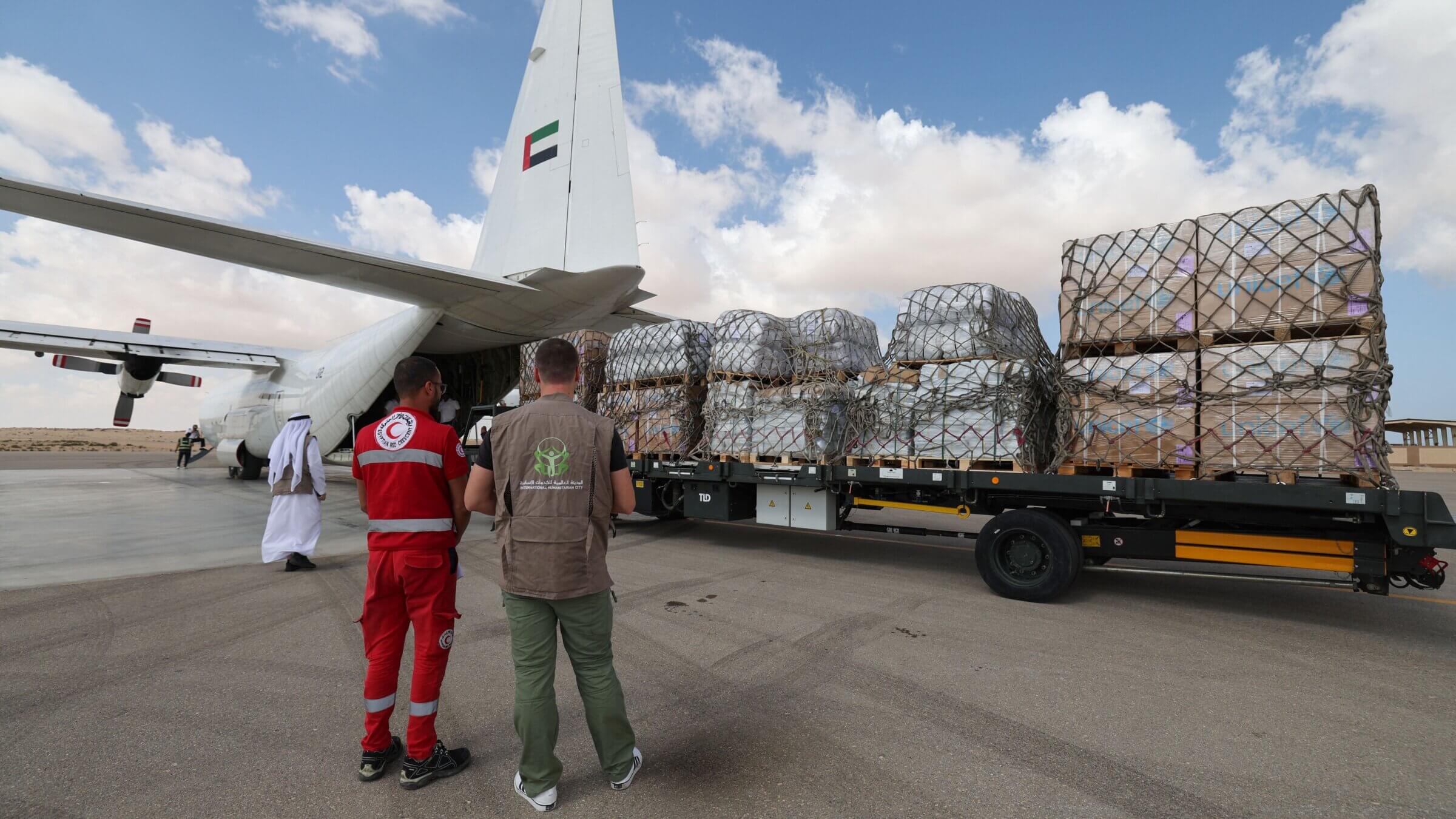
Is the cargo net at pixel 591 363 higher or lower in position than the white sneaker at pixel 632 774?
higher

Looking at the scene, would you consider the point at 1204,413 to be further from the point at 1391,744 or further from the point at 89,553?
the point at 89,553

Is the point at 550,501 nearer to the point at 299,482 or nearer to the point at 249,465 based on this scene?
the point at 299,482

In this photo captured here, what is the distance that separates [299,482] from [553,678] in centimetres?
634

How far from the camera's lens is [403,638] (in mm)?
2914

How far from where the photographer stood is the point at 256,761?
3066mm

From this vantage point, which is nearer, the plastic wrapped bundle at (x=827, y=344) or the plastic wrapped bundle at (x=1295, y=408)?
the plastic wrapped bundle at (x=1295, y=408)

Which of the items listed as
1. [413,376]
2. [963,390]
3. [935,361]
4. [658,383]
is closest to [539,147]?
[658,383]

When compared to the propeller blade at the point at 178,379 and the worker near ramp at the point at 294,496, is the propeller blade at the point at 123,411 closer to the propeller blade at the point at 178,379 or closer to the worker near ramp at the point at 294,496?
the propeller blade at the point at 178,379

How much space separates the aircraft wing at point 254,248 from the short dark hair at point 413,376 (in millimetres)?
7800

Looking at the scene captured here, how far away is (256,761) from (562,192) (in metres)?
9.73

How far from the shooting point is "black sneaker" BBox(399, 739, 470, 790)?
9.32 feet

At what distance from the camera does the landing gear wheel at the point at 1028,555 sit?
5957 millimetres

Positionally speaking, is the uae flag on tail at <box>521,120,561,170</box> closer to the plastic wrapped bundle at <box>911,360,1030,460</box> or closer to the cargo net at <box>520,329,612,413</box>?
the cargo net at <box>520,329,612,413</box>

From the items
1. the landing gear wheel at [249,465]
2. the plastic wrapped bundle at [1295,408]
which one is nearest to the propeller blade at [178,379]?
the landing gear wheel at [249,465]
